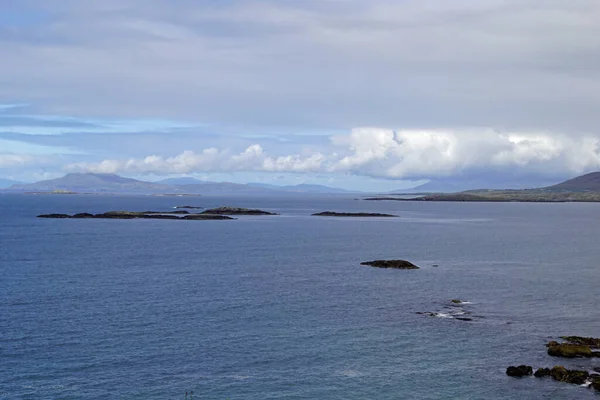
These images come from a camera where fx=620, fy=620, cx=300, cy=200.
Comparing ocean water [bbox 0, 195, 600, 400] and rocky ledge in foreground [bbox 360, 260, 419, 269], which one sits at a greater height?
rocky ledge in foreground [bbox 360, 260, 419, 269]

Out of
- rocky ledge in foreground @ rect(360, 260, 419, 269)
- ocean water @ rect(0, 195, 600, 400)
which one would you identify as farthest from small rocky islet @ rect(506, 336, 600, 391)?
rocky ledge in foreground @ rect(360, 260, 419, 269)

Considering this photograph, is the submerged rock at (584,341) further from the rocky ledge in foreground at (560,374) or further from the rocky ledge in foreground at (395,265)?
the rocky ledge in foreground at (395,265)

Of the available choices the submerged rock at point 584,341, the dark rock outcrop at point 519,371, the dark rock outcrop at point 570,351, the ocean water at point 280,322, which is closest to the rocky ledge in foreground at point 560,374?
the dark rock outcrop at point 519,371

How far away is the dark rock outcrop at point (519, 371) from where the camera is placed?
41.3m

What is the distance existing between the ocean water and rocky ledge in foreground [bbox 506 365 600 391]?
79 cm

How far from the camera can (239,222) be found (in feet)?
600

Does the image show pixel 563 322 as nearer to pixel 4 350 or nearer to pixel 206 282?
pixel 206 282

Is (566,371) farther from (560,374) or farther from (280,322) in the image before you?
(280,322)

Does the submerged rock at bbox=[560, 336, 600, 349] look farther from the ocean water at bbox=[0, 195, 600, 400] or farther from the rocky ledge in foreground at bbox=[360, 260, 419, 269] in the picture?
the rocky ledge in foreground at bbox=[360, 260, 419, 269]

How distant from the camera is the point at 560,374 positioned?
134ft

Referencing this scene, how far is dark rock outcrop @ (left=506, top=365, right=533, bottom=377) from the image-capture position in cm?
4131

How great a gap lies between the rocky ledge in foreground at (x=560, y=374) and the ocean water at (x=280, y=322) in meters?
0.79

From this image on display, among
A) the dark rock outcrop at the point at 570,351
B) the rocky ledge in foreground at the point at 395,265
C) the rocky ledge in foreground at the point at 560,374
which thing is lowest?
the rocky ledge in foreground at the point at 560,374

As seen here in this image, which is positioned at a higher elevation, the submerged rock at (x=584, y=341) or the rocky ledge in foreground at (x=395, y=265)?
the rocky ledge in foreground at (x=395, y=265)
